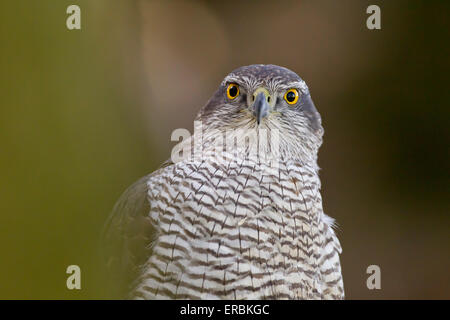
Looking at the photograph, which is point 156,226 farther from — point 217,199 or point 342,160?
point 342,160

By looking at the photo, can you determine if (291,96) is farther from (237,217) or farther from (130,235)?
(130,235)

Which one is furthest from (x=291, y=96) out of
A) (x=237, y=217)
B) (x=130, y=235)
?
(x=130, y=235)

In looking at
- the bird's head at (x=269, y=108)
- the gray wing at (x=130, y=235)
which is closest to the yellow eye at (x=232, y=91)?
the bird's head at (x=269, y=108)

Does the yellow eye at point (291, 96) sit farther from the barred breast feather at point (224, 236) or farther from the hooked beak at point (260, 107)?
the barred breast feather at point (224, 236)

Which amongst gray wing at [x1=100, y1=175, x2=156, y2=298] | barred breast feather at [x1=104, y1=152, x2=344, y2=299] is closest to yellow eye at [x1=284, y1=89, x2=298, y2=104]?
barred breast feather at [x1=104, y1=152, x2=344, y2=299]

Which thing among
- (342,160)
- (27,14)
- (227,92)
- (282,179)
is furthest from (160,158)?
(342,160)

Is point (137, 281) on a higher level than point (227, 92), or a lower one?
lower
